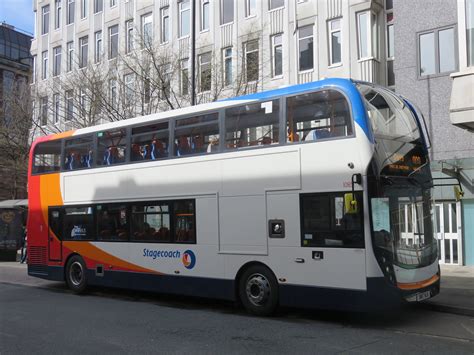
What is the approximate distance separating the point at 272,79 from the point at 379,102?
13702 millimetres

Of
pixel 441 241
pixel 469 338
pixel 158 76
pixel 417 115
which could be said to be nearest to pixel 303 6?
pixel 158 76

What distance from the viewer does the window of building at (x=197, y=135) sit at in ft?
33.8

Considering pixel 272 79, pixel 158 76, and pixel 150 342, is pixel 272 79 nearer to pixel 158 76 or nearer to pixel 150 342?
pixel 158 76

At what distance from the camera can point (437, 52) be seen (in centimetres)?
1689

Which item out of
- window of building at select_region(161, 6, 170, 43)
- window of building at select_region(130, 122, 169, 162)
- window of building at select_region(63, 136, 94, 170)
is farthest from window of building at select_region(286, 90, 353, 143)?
window of building at select_region(161, 6, 170, 43)

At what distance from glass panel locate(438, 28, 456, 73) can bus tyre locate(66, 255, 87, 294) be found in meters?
12.4

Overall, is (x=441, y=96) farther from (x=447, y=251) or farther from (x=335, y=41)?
(x=335, y=41)

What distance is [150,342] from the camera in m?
7.44

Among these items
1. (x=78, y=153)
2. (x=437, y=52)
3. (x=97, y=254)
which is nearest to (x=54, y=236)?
(x=97, y=254)

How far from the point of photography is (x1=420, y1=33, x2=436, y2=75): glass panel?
17.0 m

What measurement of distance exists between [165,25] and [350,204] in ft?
70.5

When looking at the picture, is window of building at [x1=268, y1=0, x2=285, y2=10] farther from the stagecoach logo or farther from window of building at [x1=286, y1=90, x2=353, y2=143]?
the stagecoach logo

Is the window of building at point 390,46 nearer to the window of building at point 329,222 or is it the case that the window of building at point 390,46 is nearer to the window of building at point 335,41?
the window of building at point 335,41

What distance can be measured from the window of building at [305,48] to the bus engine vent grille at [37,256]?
12.8 meters
